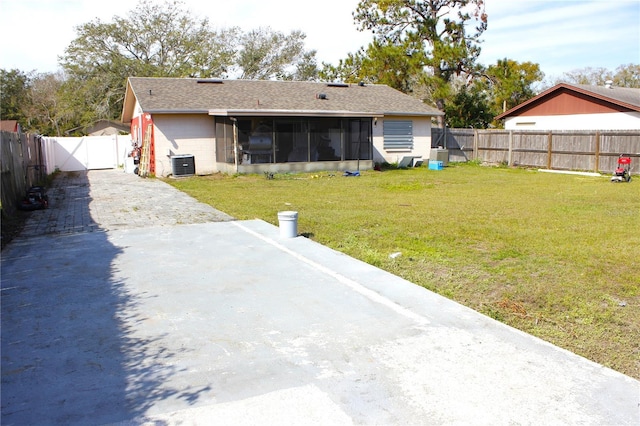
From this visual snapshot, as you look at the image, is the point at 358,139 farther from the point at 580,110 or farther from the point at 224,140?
the point at 580,110

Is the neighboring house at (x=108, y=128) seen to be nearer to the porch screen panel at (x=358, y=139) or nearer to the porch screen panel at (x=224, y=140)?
the porch screen panel at (x=224, y=140)

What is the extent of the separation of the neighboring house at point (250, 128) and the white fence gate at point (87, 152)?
3020mm

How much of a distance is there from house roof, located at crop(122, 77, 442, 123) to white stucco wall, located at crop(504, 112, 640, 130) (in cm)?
522

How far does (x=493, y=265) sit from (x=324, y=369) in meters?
3.68

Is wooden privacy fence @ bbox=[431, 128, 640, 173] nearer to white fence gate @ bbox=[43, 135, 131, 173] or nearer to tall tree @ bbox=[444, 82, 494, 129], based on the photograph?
tall tree @ bbox=[444, 82, 494, 129]

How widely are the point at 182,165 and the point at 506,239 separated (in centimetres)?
1474

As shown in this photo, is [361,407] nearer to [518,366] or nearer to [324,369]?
[324,369]

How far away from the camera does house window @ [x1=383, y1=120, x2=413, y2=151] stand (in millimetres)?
25281

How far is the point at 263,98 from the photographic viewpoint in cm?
2328

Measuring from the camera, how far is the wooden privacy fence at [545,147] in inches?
793

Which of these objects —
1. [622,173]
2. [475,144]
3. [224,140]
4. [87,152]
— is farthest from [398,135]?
[87,152]

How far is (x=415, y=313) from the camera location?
16.9ft

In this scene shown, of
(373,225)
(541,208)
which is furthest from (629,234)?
(373,225)

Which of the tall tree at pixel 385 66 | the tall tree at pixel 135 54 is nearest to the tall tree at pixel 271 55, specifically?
the tall tree at pixel 135 54
